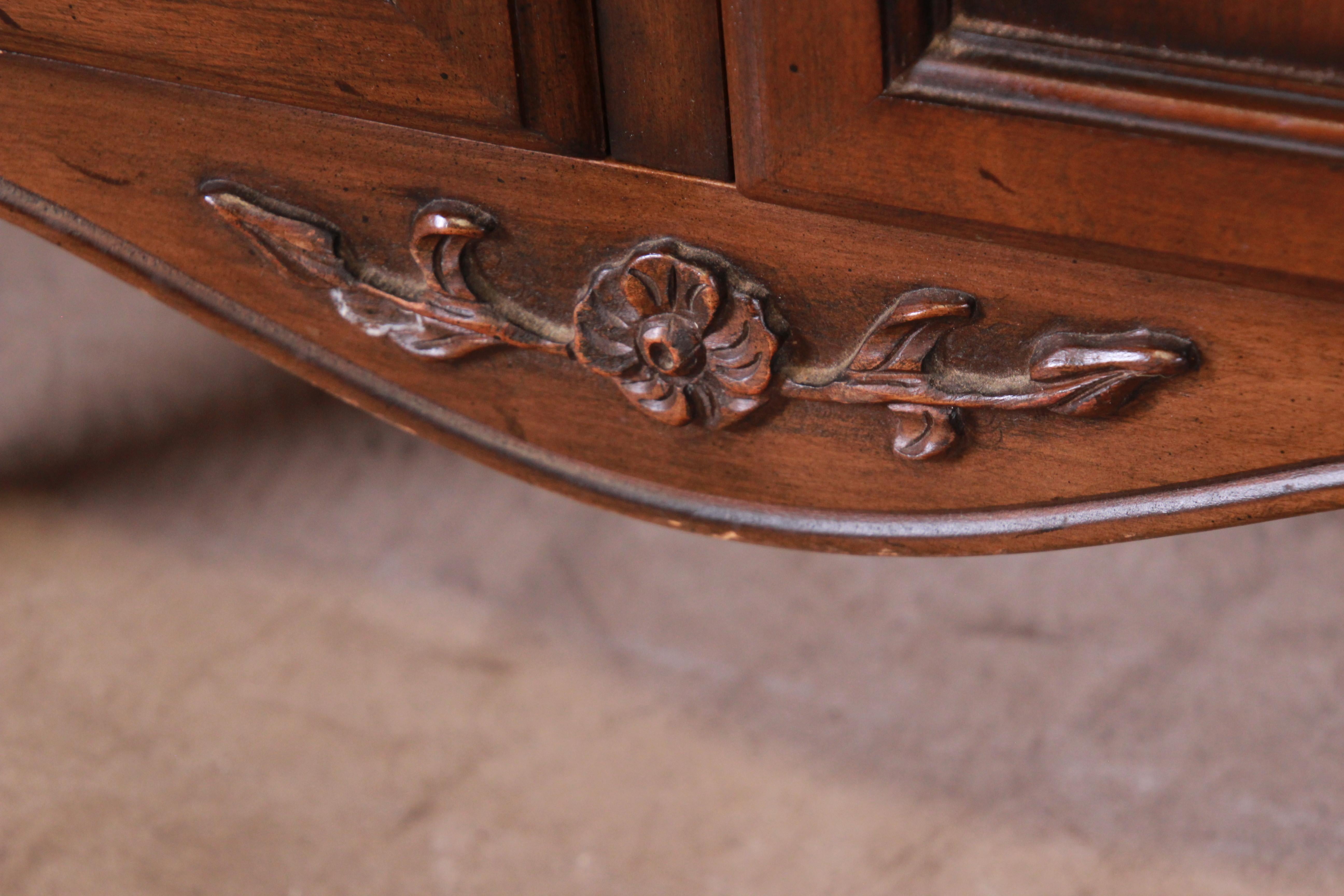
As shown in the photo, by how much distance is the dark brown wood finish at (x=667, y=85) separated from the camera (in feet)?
1.34

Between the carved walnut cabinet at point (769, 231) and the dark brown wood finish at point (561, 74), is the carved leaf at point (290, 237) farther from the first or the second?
the dark brown wood finish at point (561, 74)

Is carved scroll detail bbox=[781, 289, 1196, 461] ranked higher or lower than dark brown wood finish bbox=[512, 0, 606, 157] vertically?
lower

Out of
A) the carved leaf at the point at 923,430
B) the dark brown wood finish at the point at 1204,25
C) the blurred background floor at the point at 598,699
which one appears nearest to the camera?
the dark brown wood finish at the point at 1204,25

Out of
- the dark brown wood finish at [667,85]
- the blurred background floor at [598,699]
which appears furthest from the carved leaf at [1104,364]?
the blurred background floor at [598,699]

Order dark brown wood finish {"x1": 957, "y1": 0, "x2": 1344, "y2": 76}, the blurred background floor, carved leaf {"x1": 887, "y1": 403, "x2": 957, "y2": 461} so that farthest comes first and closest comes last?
the blurred background floor < carved leaf {"x1": 887, "y1": 403, "x2": 957, "y2": 461} < dark brown wood finish {"x1": 957, "y1": 0, "x2": 1344, "y2": 76}

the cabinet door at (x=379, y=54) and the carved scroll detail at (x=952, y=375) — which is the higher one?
the cabinet door at (x=379, y=54)

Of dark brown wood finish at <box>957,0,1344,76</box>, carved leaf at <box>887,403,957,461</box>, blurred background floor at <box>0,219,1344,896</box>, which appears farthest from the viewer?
blurred background floor at <box>0,219,1344,896</box>

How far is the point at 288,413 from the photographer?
1.09 m

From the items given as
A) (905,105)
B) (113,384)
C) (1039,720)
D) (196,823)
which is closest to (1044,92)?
(905,105)

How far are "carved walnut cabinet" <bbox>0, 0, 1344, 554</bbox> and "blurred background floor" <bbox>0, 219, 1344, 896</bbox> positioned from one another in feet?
0.96

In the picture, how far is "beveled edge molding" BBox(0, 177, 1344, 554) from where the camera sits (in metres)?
0.41

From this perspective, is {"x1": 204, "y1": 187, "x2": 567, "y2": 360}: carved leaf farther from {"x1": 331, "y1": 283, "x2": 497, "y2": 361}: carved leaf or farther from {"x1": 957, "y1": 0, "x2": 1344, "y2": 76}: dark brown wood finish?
{"x1": 957, "y1": 0, "x2": 1344, "y2": 76}: dark brown wood finish

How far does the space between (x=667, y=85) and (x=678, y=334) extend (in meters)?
0.09

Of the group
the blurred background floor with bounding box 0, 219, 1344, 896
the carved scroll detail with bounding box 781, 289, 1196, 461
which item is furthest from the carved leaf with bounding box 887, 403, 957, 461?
the blurred background floor with bounding box 0, 219, 1344, 896
